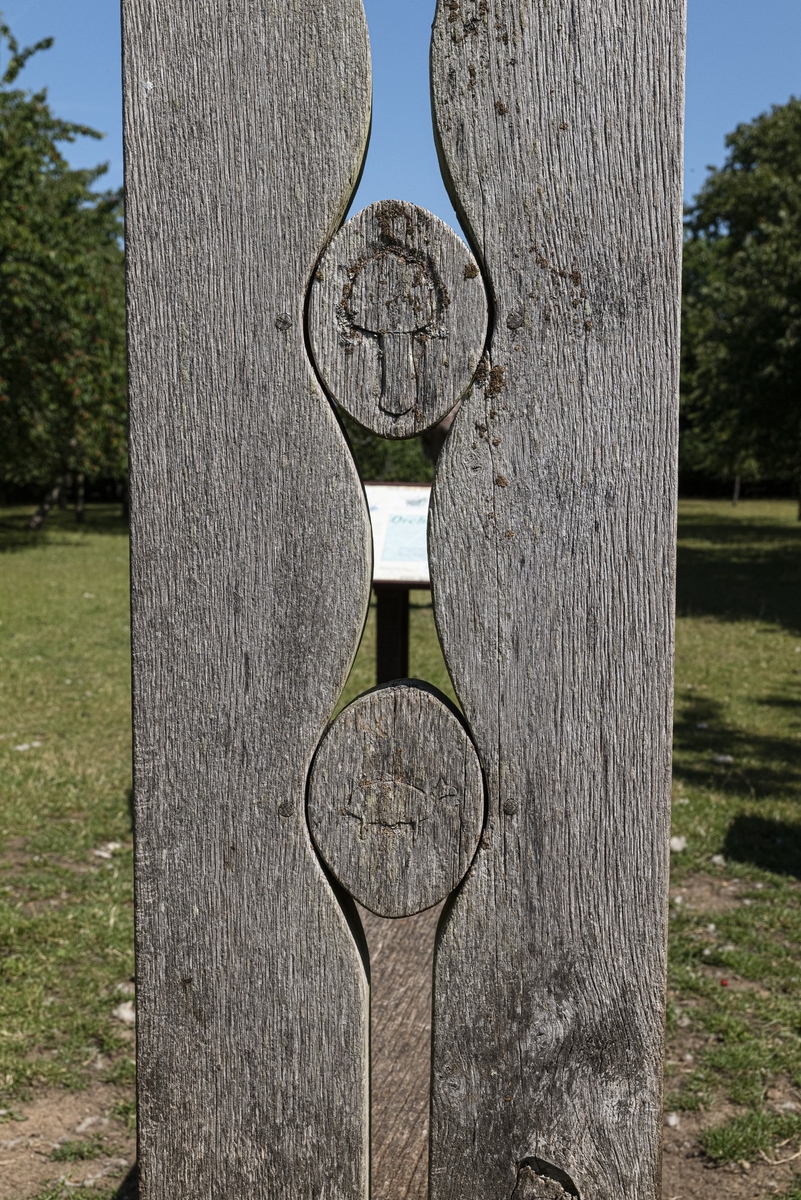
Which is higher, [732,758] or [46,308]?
[46,308]

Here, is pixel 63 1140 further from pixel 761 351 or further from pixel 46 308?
pixel 46 308

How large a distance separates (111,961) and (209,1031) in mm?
2955

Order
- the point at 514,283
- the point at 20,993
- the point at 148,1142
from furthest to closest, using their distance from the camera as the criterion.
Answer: the point at 20,993 < the point at 148,1142 < the point at 514,283

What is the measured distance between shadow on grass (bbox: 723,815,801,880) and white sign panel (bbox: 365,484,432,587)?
2332 mm

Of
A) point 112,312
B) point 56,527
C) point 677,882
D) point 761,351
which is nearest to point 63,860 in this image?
point 677,882

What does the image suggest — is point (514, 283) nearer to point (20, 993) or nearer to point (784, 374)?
point (20, 993)

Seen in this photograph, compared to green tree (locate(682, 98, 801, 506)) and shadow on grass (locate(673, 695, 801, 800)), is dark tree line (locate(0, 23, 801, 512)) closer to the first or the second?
green tree (locate(682, 98, 801, 506))

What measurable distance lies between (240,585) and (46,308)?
19.1 meters

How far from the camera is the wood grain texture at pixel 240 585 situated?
3.50 ft

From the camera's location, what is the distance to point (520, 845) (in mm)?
1089

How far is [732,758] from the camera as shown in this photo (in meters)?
6.53

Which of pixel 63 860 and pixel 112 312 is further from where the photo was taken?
pixel 112 312

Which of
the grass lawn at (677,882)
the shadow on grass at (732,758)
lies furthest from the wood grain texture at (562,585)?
the shadow on grass at (732,758)

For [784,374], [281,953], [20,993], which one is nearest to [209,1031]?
[281,953]
